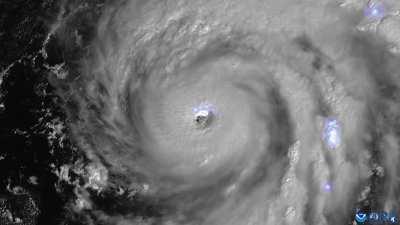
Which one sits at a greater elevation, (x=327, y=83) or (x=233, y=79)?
(x=233, y=79)

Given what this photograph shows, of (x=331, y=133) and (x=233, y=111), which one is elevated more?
(x=233, y=111)

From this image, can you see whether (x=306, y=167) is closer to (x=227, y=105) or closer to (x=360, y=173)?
(x=360, y=173)

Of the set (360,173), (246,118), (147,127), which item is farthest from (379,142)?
(147,127)

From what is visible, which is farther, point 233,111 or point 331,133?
point 233,111

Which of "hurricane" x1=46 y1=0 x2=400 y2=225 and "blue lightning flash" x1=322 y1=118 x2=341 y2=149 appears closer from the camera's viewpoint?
"hurricane" x1=46 y1=0 x2=400 y2=225

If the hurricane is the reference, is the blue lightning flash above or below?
below
